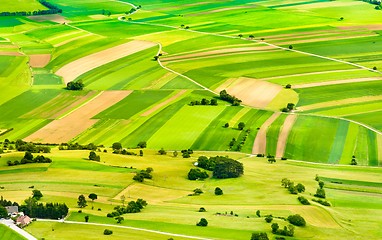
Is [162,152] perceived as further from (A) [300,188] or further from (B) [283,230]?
(B) [283,230]

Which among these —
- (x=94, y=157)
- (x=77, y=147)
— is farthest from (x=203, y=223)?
(x=77, y=147)

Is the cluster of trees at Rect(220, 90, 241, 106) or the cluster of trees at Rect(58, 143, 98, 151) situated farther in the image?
the cluster of trees at Rect(220, 90, 241, 106)

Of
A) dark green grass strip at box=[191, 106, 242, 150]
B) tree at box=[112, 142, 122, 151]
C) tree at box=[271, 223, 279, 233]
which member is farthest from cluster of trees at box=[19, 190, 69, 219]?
dark green grass strip at box=[191, 106, 242, 150]

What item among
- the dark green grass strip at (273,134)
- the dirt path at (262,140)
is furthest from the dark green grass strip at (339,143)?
the dirt path at (262,140)

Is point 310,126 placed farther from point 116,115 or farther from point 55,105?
point 55,105

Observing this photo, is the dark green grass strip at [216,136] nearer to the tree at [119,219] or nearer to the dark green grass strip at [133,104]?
the dark green grass strip at [133,104]

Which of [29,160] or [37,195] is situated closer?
[37,195]

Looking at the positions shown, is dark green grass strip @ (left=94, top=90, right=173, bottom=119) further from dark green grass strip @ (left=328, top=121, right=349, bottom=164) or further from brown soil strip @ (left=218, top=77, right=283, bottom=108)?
dark green grass strip @ (left=328, top=121, right=349, bottom=164)
